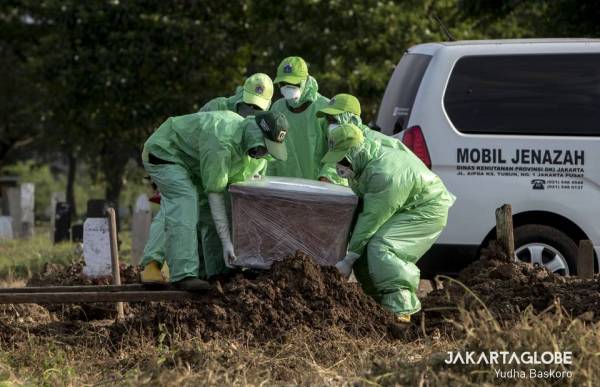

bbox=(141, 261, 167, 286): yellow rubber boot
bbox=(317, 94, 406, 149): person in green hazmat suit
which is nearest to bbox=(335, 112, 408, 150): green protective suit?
bbox=(317, 94, 406, 149): person in green hazmat suit

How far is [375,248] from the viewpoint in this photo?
810 cm

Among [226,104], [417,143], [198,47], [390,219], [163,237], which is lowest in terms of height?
[163,237]

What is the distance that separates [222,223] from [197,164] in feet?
1.61

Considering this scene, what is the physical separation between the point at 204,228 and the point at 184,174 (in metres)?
0.50

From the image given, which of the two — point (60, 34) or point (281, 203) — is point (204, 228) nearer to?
point (281, 203)

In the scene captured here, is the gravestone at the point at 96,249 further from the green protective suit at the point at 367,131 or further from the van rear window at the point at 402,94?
the van rear window at the point at 402,94

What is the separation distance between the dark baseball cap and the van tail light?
173cm

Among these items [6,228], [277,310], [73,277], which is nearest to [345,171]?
[277,310]

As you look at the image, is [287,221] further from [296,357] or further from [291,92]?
[291,92]

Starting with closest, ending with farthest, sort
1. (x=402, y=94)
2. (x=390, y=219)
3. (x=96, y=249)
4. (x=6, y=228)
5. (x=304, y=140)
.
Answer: (x=390, y=219) → (x=304, y=140) → (x=96, y=249) → (x=402, y=94) → (x=6, y=228)

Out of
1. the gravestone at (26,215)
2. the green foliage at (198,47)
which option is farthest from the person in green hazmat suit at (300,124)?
the green foliage at (198,47)

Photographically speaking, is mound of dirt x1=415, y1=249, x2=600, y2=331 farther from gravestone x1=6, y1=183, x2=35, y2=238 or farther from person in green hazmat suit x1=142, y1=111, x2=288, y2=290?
gravestone x1=6, y1=183, x2=35, y2=238

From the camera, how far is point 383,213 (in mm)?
8070

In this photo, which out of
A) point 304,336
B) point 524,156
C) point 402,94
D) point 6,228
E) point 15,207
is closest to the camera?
point 304,336
